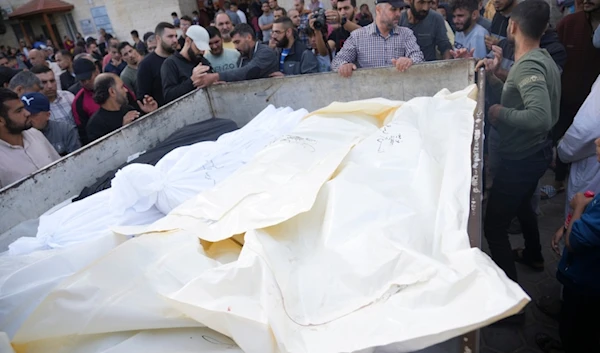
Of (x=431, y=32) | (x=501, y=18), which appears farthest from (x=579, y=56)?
(x=431, y=32)

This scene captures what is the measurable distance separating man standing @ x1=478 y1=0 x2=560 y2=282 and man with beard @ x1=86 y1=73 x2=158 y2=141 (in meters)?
2.68

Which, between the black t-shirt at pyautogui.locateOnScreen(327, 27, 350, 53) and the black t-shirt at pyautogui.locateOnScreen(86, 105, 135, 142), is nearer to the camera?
the black t-shirt at pyautogui.locateOnScreen(86, 105, 135, 142)

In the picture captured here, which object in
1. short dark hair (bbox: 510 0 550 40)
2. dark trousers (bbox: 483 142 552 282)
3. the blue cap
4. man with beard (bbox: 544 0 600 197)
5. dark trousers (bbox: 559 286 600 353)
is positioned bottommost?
dark trousers (bbox: 559 286 600 353)

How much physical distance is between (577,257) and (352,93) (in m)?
1.92

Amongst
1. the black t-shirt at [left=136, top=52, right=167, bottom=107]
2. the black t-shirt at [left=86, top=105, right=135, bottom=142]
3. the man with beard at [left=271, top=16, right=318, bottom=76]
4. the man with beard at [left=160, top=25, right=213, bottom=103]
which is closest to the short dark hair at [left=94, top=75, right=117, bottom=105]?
the black t-shirt at [left=86, top=105, right=135, bottom=142]

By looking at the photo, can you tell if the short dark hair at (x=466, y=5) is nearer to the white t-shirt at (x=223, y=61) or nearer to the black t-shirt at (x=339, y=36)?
the black t-shirt at (x=339, y=36)

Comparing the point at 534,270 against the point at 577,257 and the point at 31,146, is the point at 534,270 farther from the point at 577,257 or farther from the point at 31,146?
the point at 31,146

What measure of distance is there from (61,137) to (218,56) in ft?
6.29

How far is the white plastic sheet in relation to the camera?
3.21 ft

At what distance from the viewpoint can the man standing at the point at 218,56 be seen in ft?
14.1

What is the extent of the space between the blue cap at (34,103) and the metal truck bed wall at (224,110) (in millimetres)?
925

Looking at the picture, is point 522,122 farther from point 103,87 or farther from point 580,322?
point 103,87

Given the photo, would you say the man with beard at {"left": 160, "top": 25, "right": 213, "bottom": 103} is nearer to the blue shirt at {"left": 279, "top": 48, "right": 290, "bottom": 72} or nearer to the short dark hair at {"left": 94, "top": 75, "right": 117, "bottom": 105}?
the short dark hair at {"left": 94, "top": 75, "right": 117, "bottom": 105}

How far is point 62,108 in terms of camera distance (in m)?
3.86
